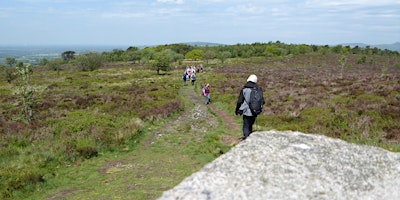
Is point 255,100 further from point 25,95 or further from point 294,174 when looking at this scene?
point 25,95

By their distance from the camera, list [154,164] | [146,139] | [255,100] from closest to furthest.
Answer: [255,100] < [154,164] < [146,139]

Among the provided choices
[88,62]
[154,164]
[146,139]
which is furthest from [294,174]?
[88,62]

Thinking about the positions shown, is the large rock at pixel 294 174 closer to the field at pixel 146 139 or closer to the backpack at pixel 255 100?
the backpack at pixel 255 100

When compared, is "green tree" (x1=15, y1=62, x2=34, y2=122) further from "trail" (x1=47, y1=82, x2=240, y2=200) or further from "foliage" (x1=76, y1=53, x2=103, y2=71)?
"foliage" (x1=76, y1=53, x2=103, y2=71)

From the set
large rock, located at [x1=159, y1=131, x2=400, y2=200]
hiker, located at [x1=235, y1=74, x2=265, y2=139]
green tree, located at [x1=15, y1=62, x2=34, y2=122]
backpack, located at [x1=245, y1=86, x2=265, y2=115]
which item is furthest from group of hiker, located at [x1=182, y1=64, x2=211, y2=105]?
large rock, located at [x1=159, y1=131, x2=400, y2=200]

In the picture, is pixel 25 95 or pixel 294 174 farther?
pixel 25 95

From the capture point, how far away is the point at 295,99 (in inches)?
912

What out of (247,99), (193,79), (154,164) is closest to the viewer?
(247,99)

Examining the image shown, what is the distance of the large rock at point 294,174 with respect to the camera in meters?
5.23

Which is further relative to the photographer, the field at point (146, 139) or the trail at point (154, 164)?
the field at point (146, 139)

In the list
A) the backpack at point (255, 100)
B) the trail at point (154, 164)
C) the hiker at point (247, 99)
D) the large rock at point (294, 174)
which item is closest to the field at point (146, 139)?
the trail at point (154, 164)

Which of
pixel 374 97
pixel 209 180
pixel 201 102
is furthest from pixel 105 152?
pixel 374 97

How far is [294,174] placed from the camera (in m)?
5.82

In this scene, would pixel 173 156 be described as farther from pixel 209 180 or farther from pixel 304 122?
pixel 304 122
